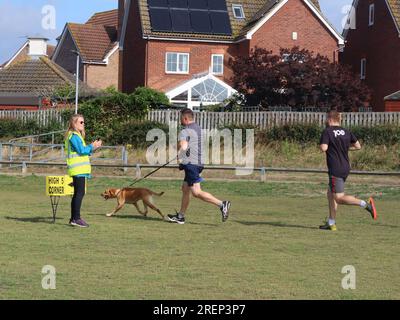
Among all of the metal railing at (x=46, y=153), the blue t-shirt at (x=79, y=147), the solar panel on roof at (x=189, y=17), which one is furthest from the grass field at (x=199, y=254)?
the solar panel on roof at (x=189, y=17)

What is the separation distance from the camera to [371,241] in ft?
43.3

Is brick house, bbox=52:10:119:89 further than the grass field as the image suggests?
Yes

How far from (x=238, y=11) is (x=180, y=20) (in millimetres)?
4286

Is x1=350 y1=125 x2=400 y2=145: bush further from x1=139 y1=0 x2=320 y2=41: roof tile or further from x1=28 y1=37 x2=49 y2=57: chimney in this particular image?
x1=28 y1=37 x2=49 y2=57: chimney

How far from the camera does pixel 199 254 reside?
11.3m

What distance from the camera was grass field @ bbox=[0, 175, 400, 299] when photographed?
8859 mm

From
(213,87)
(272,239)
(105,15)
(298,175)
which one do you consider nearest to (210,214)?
(272,239)

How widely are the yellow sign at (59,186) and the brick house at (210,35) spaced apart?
3415cm

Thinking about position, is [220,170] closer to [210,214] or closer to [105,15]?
[210,214]

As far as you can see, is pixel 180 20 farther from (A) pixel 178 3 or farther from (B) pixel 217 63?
(B) pixel 217 63

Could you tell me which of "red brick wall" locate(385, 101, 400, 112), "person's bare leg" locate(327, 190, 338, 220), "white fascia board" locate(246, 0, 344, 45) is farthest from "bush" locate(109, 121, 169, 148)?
"person's bare leg" locate(327, 190, 338, 220)

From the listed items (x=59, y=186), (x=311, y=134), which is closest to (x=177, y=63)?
(x=311, y=134)

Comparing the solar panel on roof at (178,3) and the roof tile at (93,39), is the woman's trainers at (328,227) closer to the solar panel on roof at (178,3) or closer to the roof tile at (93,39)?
the solar panel on roof at (178,3)
